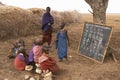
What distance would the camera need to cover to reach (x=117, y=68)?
394 inches

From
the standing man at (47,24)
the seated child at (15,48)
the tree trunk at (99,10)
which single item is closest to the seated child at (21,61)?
the seated child at (15,48)

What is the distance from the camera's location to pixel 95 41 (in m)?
11.0

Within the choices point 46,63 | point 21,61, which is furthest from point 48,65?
point 21,61

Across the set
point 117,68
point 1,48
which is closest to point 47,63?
point 117,68

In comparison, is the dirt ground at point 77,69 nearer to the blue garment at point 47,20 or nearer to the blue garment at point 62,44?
the blue garment at point 62,44

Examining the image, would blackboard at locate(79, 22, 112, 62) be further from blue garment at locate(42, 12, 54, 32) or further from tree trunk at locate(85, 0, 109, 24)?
blue garment at locate(42, 12, 54, 32)

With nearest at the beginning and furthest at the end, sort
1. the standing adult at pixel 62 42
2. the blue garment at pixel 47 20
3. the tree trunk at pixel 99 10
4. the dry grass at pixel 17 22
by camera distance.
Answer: the standing adult at pixel 62 42 < the tree trunk at pixel 99 10 < the blue garment at pixel 47 20 < the dry grass at pixel 17 22

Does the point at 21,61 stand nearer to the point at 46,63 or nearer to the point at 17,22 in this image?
the point at 46,63

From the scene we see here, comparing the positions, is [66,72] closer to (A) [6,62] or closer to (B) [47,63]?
(B) [47,63]

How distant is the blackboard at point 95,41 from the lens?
34.6 feet

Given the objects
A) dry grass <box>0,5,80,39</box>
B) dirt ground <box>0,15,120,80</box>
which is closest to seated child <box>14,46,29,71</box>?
dirt ground <box>0,15,120,80</box>

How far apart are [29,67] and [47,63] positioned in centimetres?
74

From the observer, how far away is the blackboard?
10.5 meters

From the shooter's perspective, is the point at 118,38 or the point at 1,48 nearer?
the point at 1,48
